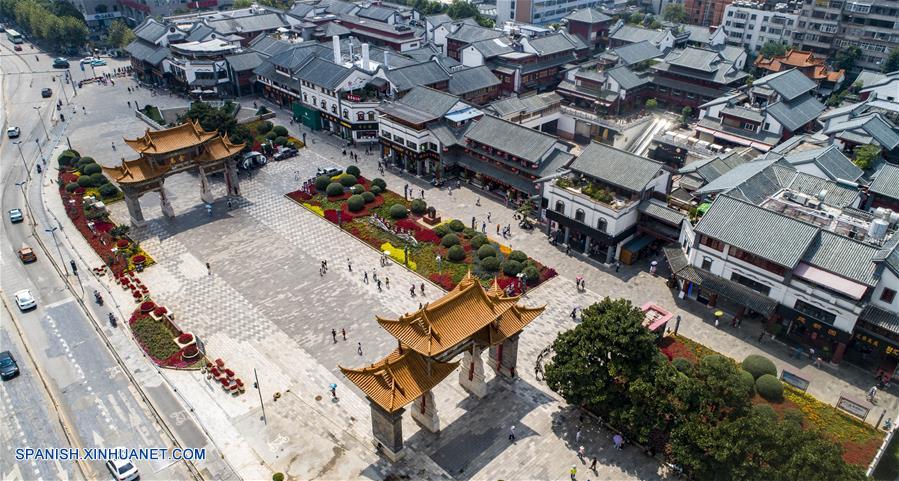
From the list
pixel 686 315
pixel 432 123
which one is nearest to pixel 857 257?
pixel 686 315

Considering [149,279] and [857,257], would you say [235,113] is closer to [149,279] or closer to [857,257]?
[149,279]

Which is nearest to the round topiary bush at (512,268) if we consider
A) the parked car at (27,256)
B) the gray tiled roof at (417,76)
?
the gray tiled roof at (417,76)

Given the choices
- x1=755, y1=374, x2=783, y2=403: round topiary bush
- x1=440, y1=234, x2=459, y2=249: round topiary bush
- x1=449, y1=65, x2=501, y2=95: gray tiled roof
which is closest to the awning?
x1=755, y1=374, x2=783, y2=403: round topiary bush

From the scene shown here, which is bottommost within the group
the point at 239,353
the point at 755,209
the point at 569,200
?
the point at 239,353

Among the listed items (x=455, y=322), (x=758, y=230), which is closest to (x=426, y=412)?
(x=455, y=322)

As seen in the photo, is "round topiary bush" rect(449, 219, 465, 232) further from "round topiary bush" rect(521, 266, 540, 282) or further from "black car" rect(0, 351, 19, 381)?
"black car" rect(0, 351, 19, 381)
